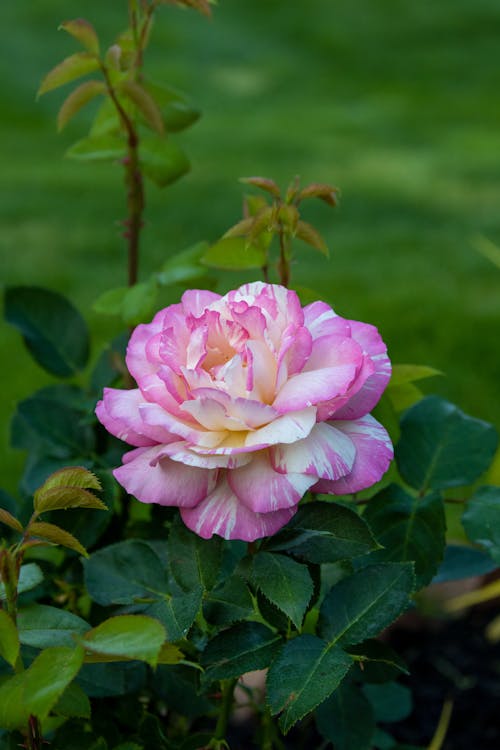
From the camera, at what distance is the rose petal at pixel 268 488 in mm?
684

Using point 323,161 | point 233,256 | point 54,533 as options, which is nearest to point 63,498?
point 54,533

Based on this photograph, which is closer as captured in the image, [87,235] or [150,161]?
[150,161]

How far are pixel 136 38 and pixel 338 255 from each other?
2.34 metres

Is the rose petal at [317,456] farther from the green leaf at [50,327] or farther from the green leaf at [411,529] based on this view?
the green leaf at [50,327]

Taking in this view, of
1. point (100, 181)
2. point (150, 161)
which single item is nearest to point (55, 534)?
point (150, 161)

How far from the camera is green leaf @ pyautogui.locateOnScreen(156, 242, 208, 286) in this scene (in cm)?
107

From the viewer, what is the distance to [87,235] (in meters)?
3.54

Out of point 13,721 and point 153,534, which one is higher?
point 13,721

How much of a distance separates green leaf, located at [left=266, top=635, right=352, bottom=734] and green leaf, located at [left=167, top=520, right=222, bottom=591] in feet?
0.25

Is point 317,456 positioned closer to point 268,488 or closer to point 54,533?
point 268,488

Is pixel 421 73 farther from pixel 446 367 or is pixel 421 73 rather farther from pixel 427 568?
pixel 427 568

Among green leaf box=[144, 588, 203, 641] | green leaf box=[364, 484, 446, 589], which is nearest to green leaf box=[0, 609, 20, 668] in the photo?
green leaf box=[144, 588, 203, 641]

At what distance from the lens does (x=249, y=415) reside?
70 cm

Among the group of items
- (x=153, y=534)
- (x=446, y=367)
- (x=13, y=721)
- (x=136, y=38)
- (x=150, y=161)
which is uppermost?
(x=136, y=38)
